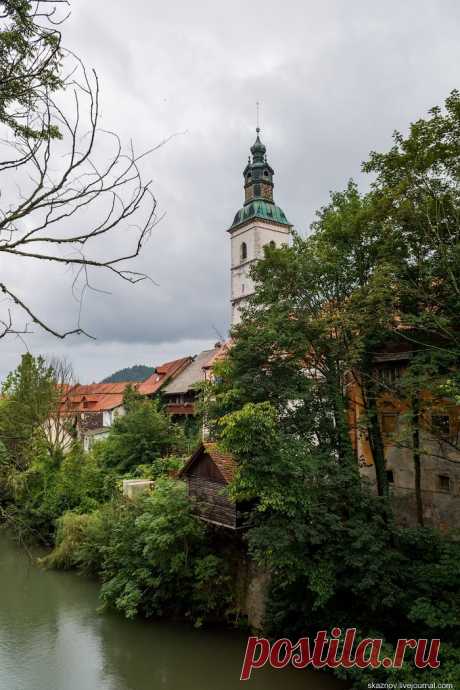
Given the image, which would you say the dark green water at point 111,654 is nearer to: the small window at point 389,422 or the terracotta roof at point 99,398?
the small window at point 389,422

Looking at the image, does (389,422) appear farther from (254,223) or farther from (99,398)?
(254,223)

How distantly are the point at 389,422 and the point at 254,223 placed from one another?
116ft

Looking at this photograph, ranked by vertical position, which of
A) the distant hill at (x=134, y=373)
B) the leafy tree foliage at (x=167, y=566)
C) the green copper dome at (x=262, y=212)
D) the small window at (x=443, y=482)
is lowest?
the leafy tree foliage at (x=167, y=566)

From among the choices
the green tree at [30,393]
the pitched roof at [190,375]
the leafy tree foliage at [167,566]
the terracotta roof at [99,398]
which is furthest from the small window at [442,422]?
the terracotta roof at [99,398]

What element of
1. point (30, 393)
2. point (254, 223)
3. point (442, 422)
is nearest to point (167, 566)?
point (442, 422)

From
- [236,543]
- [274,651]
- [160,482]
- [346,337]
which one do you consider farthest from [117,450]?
[346,337]

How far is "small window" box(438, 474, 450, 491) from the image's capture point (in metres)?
15.2

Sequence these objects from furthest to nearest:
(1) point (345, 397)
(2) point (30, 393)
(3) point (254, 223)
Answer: (3) point (254, 223)
(2) point (30, 393)
(1) point (345, 397)

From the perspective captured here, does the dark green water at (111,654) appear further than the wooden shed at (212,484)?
No

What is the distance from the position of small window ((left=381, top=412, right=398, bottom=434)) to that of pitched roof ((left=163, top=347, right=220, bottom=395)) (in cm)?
1843

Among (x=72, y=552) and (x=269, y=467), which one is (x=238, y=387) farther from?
(x=72, y=552)

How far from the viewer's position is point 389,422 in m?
16.8

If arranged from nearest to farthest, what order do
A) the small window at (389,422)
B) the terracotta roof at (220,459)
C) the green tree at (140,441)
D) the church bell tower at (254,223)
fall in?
the terracotta roof at (220,459) < the small window at (389,422) < the green tree at (140,441) < the church bell tower at (254,223)

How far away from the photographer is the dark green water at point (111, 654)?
12.0 m
